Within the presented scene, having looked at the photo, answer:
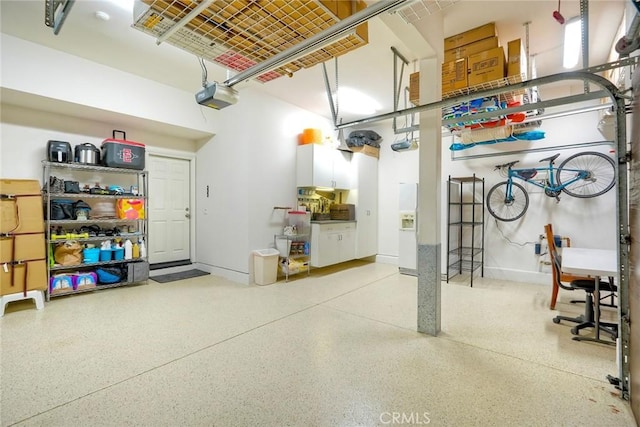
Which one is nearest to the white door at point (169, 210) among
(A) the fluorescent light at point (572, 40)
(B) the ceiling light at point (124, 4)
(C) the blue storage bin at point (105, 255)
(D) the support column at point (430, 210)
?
(C) the blue storage bin at point (105, 255)

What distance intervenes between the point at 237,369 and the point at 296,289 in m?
2.27

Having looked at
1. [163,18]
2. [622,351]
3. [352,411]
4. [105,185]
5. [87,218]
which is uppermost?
[163,18]

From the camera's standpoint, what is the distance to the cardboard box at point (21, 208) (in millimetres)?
3434

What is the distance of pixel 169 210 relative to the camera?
5574 millimetres

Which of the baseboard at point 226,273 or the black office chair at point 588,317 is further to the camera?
the baseboard at point 226,273

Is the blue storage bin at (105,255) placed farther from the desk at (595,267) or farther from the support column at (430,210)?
the desk at (595,267)

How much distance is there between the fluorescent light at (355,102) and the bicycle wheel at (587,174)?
325 centimetres

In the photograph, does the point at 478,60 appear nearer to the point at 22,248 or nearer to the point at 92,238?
the point at 92,238

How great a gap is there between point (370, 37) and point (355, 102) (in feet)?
6.70

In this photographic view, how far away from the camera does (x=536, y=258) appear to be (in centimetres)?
485

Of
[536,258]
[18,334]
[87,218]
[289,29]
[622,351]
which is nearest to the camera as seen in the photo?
[622,351]

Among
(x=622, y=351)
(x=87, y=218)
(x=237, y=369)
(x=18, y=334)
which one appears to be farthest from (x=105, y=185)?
(x=622, y=351)

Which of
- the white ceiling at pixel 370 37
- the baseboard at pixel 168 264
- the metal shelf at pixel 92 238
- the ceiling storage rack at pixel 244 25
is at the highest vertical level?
the white ceiling at pixel 370 37

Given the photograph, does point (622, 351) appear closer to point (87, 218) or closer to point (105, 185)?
point (87, 218)
